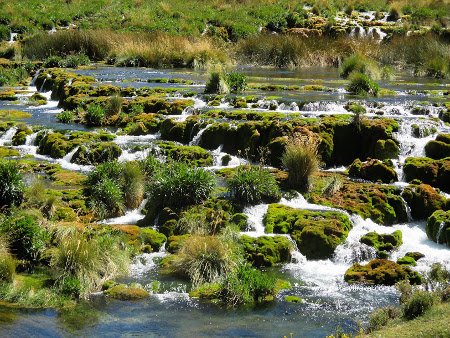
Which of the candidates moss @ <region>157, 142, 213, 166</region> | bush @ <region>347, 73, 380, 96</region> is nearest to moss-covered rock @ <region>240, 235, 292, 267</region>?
moss @ <region>157, 142, 213, 166</region>

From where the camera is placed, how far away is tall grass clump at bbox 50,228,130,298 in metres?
13.0

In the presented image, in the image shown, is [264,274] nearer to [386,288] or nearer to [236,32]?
[386,288]

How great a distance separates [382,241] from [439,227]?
162 cm

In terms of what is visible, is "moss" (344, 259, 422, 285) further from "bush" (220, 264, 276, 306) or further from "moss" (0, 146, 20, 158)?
"moss" (0, 146, 20, 158)

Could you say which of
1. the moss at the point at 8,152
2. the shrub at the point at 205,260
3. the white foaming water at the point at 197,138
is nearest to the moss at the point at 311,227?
the shrub at the point at 205,260

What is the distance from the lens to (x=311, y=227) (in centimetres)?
1578

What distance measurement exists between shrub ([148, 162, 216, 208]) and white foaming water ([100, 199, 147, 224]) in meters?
0.64

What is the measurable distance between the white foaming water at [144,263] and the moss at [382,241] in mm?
5011

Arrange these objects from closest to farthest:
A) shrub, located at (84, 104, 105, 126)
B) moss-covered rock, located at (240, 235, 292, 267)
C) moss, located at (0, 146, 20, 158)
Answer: moss-covered rock, located at (240, 235, 292, 267), moss, located at (0, 146, 20, 158), shrub, located at (84, 104, 105, 126)

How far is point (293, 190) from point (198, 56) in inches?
996

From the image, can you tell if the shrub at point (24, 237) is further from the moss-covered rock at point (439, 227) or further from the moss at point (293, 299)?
the moss-covered rock at point (439, 227)

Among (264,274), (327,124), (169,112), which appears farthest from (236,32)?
(264,274)

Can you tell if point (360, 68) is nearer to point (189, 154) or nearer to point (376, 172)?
point (376, 172)

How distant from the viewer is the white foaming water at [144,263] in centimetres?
1416
